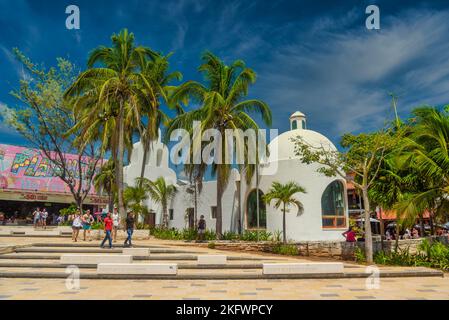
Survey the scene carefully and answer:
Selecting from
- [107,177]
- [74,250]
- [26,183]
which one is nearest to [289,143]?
[74,250]

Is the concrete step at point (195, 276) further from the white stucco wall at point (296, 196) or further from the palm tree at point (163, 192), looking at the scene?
the palm tree at point (163, 192)

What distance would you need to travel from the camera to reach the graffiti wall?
33.5 metres

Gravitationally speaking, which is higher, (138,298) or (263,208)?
(263,208)

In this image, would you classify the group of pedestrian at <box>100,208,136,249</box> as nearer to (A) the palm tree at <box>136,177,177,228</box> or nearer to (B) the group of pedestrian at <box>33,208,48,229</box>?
(A) the palm tree at <box>136,177,177,228</box>

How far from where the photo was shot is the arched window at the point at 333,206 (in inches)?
880

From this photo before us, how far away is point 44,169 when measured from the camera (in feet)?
119

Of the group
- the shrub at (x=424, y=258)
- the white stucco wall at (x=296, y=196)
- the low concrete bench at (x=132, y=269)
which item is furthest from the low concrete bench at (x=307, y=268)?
the white stucco wall at (x=296, y=196)

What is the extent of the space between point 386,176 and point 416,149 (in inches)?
83.8

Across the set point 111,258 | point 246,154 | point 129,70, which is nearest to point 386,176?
point 246,154

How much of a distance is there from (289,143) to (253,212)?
18.6 ft

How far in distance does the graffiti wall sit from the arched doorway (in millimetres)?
17055

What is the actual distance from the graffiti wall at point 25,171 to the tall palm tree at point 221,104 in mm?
17137

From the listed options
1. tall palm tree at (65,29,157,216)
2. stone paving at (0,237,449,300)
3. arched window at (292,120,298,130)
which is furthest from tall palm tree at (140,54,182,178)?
stone paving at (0,237,449,300)
